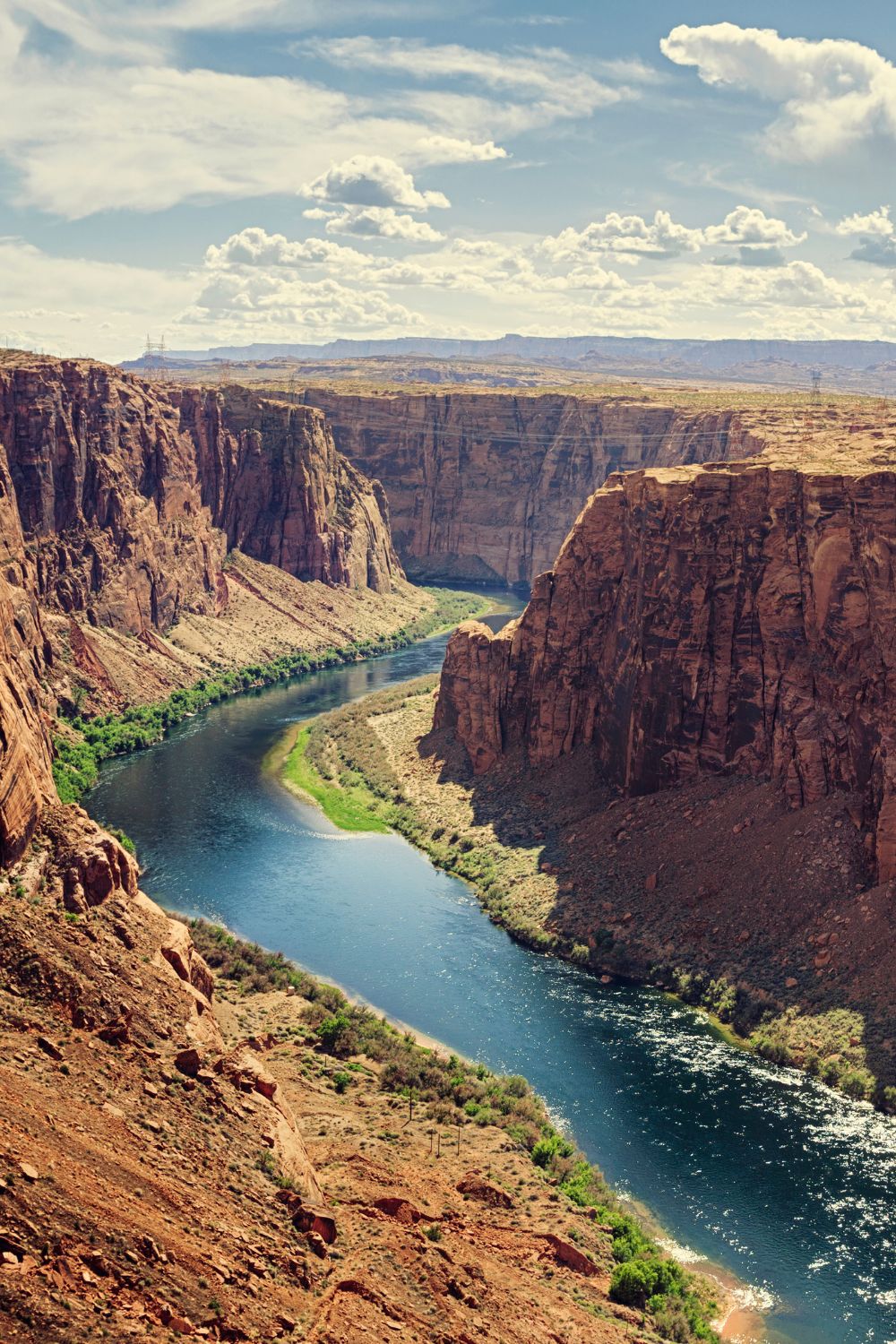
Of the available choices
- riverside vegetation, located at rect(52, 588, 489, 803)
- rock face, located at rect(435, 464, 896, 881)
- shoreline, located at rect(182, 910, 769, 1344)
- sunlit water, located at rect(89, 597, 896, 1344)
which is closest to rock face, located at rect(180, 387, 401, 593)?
riverside vegetation, located at rect(52, 588, 489, 803)

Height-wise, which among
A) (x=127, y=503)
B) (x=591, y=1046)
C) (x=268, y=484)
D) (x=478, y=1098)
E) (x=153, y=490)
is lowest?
(x=591, y=1046)

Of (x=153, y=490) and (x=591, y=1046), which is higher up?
(x=153, y=490)

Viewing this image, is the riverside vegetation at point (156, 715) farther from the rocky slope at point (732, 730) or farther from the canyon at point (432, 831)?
the rocky slope at point (732, 730)

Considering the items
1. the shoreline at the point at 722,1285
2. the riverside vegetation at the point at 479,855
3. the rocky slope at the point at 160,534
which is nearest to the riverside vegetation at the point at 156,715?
the rocky slope at the point at 160,534

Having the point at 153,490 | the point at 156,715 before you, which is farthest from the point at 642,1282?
the point at 153,490

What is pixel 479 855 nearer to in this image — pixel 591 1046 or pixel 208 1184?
pixel 591 1046

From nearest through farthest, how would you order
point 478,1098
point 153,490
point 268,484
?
point 478,1098
point 153,490
point 268,484

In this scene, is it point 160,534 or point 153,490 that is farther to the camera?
point 153,490

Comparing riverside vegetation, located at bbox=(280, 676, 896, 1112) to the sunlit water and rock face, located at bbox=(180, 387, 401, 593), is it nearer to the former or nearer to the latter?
the sunlit water
